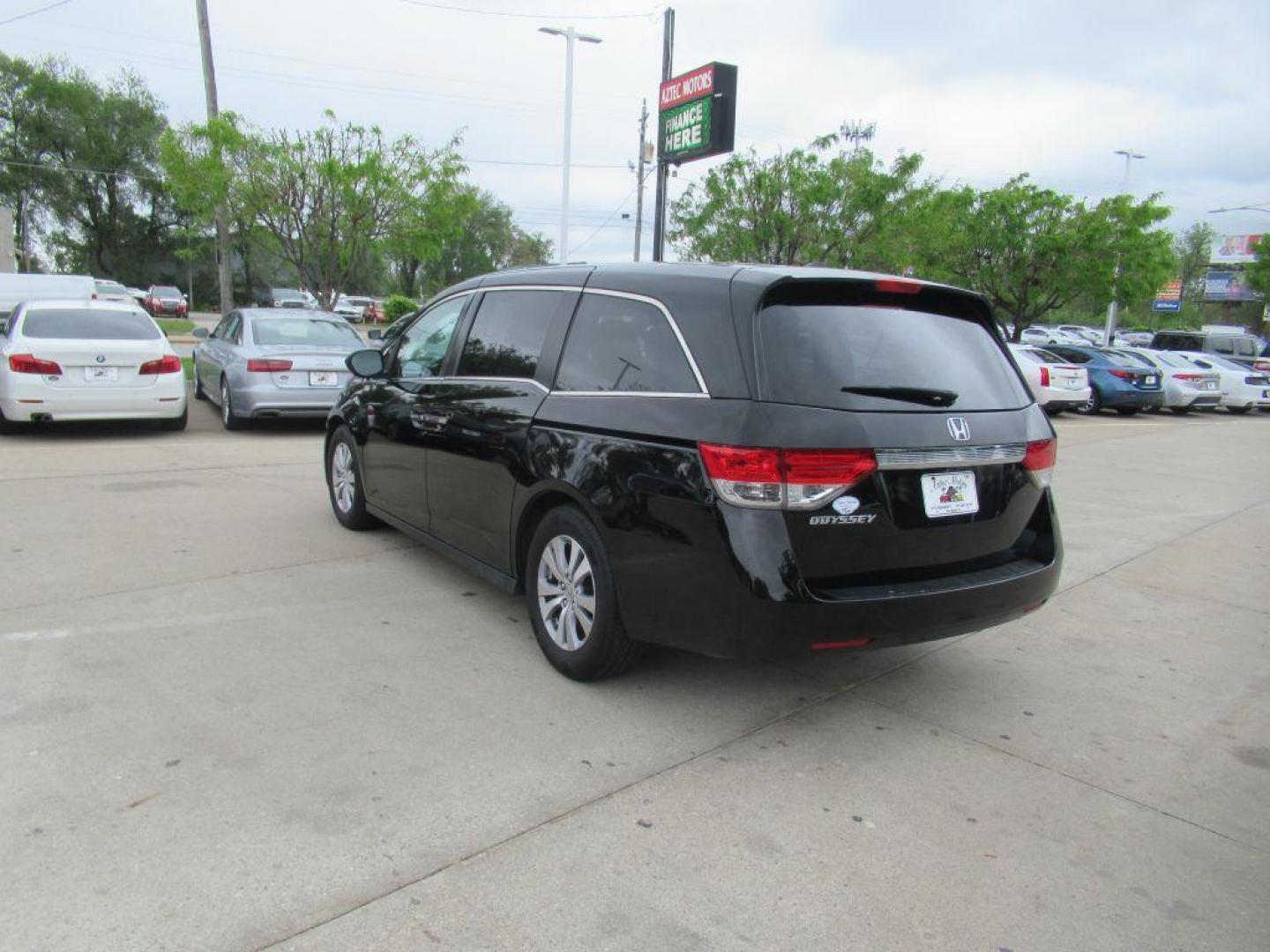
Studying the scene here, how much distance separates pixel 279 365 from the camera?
10.6m

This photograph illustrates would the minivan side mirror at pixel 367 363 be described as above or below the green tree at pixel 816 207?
below

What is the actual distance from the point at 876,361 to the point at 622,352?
1026 millimetres

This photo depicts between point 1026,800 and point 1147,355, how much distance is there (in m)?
21.5

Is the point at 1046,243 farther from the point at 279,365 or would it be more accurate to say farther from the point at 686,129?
the point at 279,365

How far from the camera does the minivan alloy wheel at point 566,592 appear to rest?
3.83 m

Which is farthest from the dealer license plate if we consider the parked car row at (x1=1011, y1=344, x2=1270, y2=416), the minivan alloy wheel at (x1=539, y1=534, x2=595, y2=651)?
the parked car row at (x1=1011, y1=344, x2=1270, y2=416)

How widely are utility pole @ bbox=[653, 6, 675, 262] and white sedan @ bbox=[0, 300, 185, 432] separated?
7.46m

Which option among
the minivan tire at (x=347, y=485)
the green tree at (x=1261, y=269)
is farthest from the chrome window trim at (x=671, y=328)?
the green tree at (x=1261, y=269)

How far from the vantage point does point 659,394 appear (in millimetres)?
3539

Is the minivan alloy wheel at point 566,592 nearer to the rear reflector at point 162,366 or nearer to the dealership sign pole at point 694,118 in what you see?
the rear reflector at point 162,366

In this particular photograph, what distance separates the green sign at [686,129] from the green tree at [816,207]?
4.03 metres

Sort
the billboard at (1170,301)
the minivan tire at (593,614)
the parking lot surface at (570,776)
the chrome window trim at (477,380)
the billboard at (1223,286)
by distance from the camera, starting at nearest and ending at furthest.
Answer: the parking lot surface at (570,776) < the minivan tire at (593,614) < the chrome window trim at (477,380) < the billboard at (1170,301) < the billboard at (1223,286)

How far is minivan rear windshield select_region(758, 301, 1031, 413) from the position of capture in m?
3.31

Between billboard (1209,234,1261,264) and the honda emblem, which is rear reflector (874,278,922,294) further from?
billboard (1209,234,1261,264)
